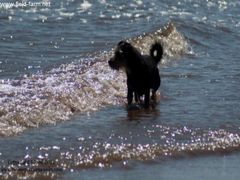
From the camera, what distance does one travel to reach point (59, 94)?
1096cm

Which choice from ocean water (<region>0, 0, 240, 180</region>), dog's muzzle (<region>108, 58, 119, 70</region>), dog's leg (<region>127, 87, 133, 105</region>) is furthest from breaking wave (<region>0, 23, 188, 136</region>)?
dog's muzzle (<region>108, 58, 119, 70</region>)

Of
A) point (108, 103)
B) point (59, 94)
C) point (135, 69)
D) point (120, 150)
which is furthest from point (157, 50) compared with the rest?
point (120, 150)

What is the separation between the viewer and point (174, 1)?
25219mm

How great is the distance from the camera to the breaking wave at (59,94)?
9564mm

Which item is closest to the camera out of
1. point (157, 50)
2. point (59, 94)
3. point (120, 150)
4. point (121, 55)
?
point (120, 150)

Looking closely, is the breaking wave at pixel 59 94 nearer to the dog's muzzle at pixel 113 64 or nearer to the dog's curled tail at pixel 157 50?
the dog's muzzle at pixel 113 64

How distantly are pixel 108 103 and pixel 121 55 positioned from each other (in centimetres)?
70

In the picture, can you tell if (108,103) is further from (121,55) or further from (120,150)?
(120,150)

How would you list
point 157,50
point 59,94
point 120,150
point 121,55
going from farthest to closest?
1. point 157,50
2. point 121,55
3. point 59,94
4. point 120,150

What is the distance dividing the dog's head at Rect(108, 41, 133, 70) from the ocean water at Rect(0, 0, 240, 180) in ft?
1.80

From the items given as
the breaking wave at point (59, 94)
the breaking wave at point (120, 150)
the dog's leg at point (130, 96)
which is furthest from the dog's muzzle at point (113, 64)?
the breaking wave at point (120, 150)

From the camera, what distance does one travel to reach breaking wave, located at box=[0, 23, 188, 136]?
31.4ft

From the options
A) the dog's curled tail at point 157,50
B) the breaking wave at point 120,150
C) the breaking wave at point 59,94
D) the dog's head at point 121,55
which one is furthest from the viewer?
the dog's curled tail at point 157,50

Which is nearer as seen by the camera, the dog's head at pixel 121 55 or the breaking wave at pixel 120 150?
the breaking wave at pixel 120 150
